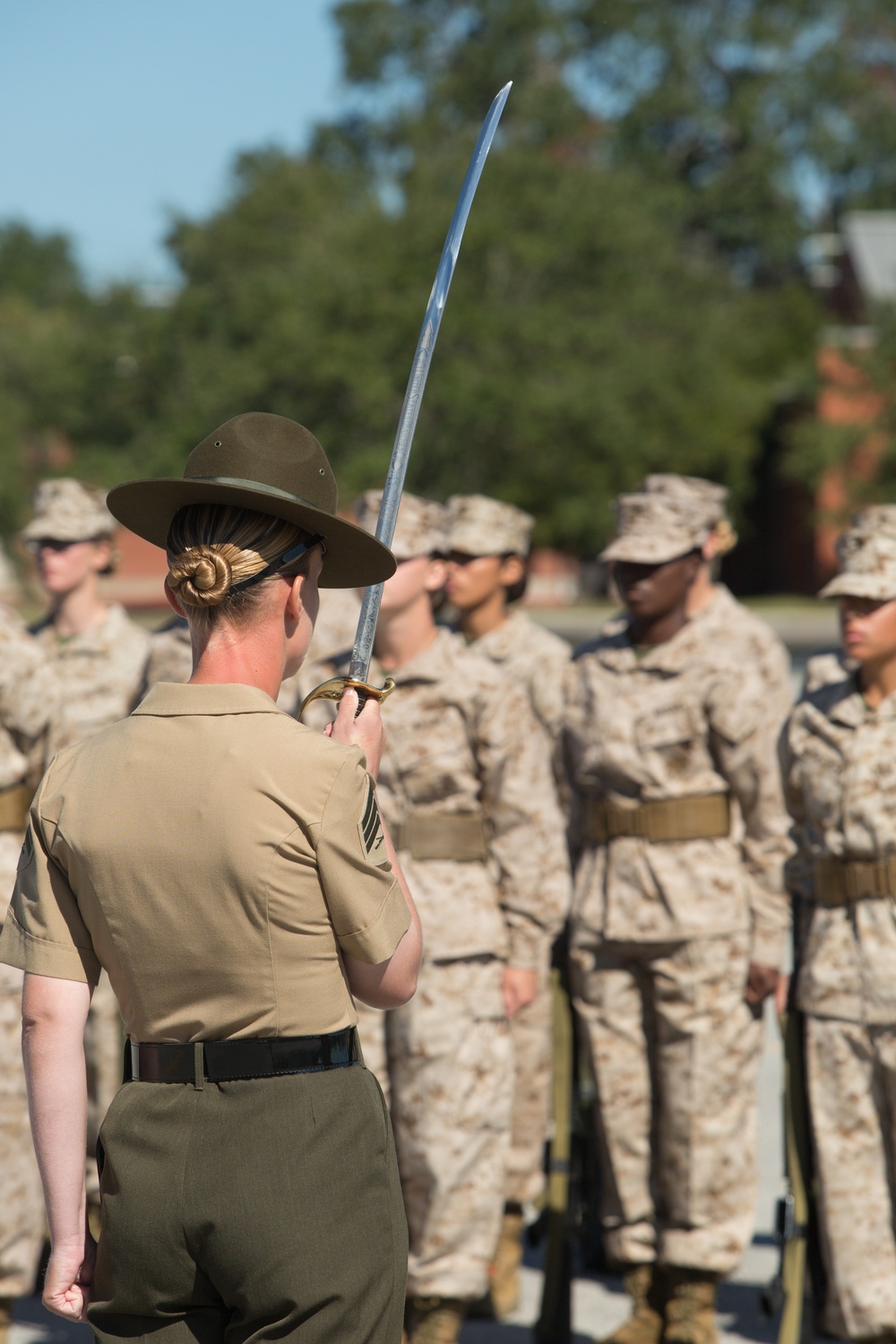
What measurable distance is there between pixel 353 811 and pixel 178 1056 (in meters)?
0.41

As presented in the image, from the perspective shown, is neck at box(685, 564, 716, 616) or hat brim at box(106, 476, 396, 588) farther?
neck at box(685, 564, 716, 616)

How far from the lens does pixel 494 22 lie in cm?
4769

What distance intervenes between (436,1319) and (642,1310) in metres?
0.71

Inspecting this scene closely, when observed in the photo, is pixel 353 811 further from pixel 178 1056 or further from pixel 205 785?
pixel 178 1056

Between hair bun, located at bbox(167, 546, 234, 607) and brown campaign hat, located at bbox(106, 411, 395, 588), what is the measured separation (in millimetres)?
85

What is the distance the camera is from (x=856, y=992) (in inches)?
167

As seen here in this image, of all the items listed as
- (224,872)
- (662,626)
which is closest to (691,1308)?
(662,626)

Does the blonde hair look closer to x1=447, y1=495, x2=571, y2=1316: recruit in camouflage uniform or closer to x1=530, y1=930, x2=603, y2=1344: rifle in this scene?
x1=530, y1=930, x2=603, y2=1344: rifle

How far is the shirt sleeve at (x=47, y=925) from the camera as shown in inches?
91.8

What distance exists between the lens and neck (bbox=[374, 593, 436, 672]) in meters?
4.52

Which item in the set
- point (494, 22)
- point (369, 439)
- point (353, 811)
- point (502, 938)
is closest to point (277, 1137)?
point (353, 811)

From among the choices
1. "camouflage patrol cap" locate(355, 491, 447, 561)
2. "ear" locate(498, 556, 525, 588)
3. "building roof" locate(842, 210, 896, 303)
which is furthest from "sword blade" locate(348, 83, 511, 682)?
"building roof" locate(842, 210, 896, 303)

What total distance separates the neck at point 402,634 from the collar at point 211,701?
2.16m

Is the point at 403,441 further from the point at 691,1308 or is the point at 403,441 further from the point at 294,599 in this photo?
the point at 691,1308
